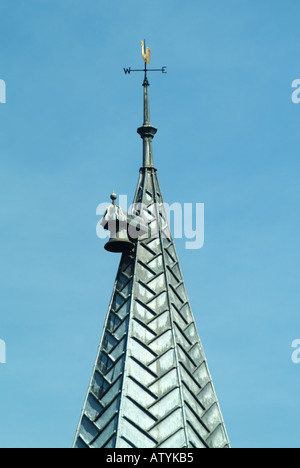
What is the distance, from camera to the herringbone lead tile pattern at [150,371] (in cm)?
6025

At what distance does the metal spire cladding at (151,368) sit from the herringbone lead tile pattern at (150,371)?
4 centimetres

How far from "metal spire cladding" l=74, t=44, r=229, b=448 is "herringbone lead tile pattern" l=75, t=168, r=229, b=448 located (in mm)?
→ 41

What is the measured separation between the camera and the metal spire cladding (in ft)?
198

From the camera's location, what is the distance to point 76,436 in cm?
6159

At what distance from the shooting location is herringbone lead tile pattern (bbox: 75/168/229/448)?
198 feet

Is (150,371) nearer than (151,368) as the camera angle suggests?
Yes

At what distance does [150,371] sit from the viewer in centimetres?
6194

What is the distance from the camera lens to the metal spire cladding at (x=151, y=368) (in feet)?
198

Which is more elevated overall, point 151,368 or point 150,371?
point 151,368

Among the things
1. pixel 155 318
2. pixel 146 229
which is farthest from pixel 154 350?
pixel 146 229

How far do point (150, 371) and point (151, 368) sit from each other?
197 millimetres
